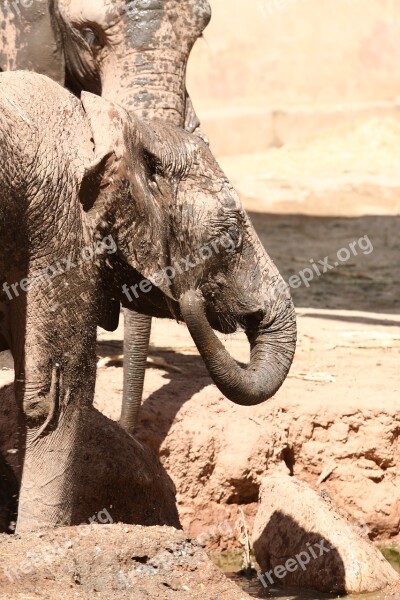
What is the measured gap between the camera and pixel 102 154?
12.8ft

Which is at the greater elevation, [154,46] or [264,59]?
[264,59]

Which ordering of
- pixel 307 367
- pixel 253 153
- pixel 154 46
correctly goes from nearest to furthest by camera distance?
pixel 154 46 → pixel 307 367 → pixel 253 153

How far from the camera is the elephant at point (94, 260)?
155 inches

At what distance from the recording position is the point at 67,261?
4.00 meters

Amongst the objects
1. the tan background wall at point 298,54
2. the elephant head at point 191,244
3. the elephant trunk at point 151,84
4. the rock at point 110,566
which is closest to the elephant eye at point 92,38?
the elephant trunk at point 151,84

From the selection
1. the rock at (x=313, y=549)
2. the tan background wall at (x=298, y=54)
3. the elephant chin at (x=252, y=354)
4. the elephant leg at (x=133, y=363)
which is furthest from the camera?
the tan background wall at (x=298, y=54)

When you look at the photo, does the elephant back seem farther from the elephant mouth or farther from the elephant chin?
the elephant chin

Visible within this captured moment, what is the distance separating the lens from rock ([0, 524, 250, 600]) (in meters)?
3.82

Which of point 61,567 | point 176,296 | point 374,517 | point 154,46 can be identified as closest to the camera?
point 61,567

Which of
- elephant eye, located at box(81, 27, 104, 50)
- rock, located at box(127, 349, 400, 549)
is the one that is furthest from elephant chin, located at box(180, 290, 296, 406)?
elephant eye, located at box(81, 27, 104, 50)

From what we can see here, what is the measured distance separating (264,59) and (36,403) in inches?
560

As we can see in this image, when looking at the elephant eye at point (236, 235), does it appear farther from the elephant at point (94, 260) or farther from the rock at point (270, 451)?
the rock at point (270, 451)

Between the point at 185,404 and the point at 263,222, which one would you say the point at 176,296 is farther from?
the point at 263,222

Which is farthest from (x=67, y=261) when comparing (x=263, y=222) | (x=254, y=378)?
(x=263, y=222)
